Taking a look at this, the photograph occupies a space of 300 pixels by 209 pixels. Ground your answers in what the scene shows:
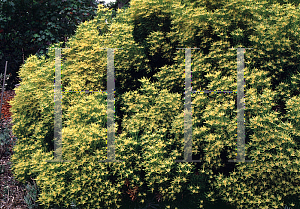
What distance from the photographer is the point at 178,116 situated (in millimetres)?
3906

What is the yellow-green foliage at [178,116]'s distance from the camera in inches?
141

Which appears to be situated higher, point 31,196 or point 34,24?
point 34,24

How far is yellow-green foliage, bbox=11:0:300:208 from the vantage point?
11.8 ft

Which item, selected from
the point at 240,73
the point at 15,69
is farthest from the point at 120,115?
the point at 15,69

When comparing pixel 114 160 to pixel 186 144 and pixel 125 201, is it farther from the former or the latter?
pixel 186 144

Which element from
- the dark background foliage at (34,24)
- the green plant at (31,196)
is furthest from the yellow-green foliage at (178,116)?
the dark background foliage at (34,24)

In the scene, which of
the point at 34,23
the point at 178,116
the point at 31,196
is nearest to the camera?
the point at 178,116

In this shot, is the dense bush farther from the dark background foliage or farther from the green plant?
the green plant

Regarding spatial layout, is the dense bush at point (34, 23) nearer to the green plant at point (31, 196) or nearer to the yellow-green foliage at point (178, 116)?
the yellow-green foliage at point (178, 116)

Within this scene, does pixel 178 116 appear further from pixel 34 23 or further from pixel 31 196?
pixel 34 23

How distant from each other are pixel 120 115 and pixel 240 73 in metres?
2.23

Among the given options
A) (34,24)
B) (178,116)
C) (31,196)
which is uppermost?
(34,24)

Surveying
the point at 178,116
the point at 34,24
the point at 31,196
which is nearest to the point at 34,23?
the point at 34,24

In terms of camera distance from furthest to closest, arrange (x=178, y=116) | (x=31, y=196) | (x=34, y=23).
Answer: (x=34, y=23), (x=31, y=196), (x=178, y=116)
